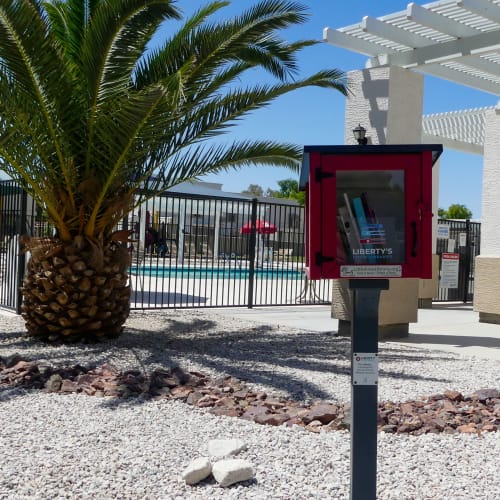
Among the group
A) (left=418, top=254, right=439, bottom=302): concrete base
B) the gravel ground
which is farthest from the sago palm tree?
(left=418, top=254, right=439, bottom=302): concrete base

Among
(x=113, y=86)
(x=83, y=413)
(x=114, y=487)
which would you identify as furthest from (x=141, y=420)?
(x=113, y=86)

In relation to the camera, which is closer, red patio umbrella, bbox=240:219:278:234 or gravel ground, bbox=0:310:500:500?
gravel ground, bbox=0:310:500:500

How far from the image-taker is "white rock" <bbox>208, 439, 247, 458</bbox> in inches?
157

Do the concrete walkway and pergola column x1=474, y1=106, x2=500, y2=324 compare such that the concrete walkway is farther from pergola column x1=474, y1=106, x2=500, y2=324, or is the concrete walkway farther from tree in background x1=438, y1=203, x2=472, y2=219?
tree in background x1=438, y1=203, x2=472, y2=219

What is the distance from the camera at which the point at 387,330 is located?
9.59m

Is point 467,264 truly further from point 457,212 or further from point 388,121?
Result: point 457,212

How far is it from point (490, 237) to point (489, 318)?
143 centimetres

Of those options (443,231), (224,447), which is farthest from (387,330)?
(443,231)

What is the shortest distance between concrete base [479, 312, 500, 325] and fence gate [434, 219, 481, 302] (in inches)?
138

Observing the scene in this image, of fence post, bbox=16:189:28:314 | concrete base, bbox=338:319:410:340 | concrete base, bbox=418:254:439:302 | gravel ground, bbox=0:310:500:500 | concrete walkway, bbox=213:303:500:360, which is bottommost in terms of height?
gravel ground, bbox=0:310:500:500

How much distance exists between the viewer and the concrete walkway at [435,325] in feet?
30.0

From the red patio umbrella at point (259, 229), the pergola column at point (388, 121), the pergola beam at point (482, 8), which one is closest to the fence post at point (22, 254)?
the red patio umbrella at point (259, 229)

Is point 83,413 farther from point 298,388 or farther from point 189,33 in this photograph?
point 189,33

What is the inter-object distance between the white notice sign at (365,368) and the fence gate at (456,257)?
42.1ft
